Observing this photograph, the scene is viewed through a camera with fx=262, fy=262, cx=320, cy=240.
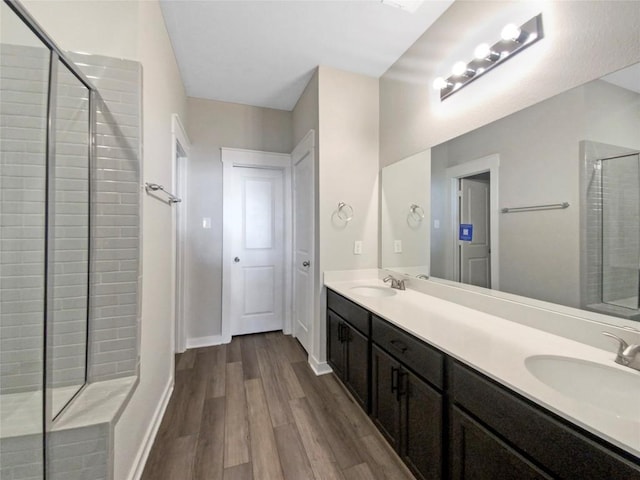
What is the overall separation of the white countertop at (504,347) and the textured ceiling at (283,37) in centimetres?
188

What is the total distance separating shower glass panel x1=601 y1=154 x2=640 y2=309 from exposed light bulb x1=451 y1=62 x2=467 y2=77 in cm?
92

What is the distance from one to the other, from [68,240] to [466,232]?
6.75 feet

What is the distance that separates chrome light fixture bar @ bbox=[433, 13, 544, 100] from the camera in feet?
4.10

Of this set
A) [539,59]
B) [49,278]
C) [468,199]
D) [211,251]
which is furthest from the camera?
[211,251]

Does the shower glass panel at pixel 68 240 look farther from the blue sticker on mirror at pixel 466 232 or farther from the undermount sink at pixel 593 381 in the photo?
the blue sticker on mirror at pixel 466 232

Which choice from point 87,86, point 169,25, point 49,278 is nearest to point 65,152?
point 87,86

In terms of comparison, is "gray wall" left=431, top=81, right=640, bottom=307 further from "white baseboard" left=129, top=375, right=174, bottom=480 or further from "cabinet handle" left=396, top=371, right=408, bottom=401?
"white baseboard" left=129, top=375, right=174, bottom=480

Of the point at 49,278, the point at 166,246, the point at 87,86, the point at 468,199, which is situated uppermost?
the point at 87,86

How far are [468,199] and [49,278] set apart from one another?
2136 millimetres

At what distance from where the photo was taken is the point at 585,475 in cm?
63

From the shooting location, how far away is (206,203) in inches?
112

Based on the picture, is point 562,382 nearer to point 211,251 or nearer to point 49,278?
point 49,278

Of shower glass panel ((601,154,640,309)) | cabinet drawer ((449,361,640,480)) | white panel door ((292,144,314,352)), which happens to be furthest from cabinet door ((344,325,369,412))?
shower glass panel ((601,154,640,309))

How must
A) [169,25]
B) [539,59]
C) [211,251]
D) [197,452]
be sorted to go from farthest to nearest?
[211,251], [169,25], [197,452], [539,59]
